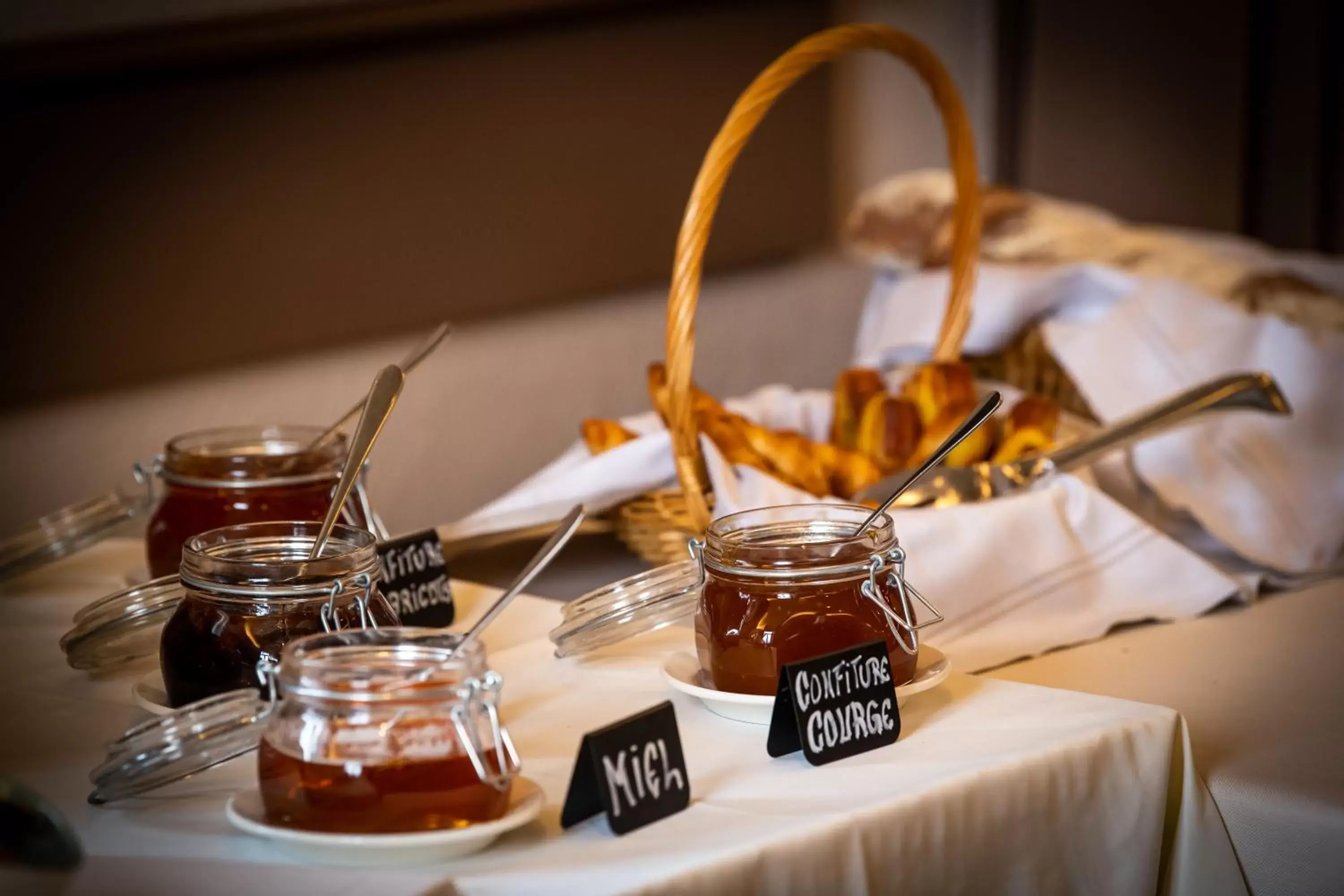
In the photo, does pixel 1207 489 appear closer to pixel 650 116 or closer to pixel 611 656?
pixel 611 656

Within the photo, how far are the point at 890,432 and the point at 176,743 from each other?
2.60 feet

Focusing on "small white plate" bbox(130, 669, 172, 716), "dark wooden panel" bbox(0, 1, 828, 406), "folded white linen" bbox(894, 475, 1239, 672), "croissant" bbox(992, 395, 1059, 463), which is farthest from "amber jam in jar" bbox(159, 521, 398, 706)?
"dark wooden panel" bbox(0, 1, 828, 406)

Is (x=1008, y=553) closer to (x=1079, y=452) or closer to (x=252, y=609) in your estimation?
(x=1079, y=452)

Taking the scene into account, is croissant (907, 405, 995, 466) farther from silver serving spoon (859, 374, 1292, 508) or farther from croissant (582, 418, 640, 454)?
croissant (582, 418, 640, 454)

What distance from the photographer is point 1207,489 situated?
4.31ft

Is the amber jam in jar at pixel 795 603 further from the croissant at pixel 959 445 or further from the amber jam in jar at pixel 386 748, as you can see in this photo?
the croissant at pixel 959 445

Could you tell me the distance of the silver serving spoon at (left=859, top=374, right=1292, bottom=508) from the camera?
1135mm

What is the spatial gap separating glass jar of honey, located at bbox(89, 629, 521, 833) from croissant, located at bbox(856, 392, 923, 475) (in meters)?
0.74

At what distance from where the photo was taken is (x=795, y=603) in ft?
2.25

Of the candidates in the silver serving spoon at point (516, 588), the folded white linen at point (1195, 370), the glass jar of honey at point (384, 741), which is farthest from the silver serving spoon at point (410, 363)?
the folded white linen at point (1195, 370)

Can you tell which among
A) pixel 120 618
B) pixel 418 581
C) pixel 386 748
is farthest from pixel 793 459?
pixel 386 748

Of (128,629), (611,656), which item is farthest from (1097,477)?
(128,629)

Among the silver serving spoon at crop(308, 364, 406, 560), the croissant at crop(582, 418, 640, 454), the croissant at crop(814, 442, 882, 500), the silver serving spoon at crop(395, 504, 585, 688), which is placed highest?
the silver serving spoon at crop(308, 364, 406, 560)

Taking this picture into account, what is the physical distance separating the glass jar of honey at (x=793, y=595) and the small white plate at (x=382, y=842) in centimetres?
17
